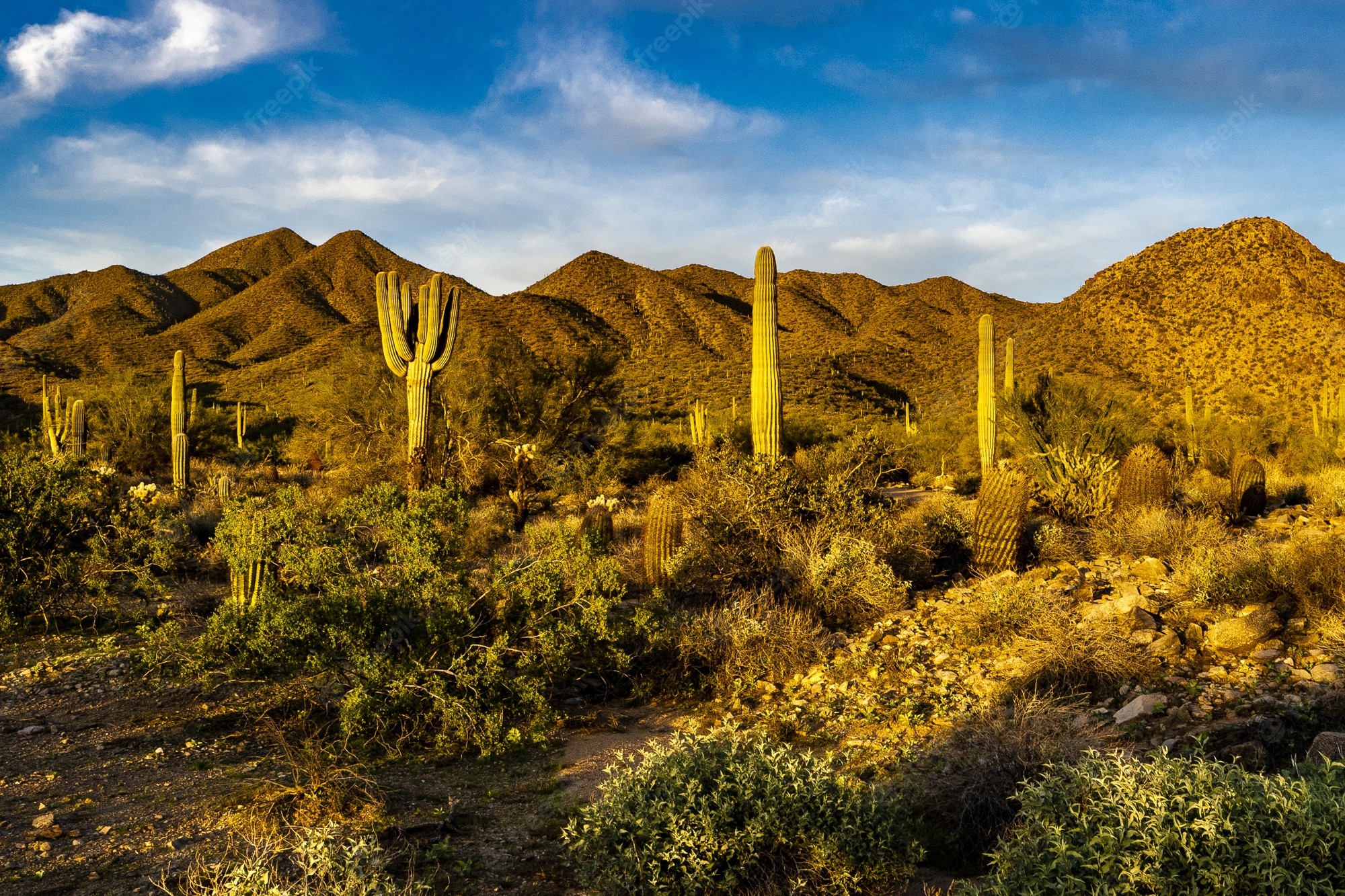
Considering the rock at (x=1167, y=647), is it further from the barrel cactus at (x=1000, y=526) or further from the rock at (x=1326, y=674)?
the barrel cactus at (x=1000, y=526)

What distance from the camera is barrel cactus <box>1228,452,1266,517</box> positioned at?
12.7m

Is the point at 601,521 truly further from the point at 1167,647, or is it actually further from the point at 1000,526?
the point at 1167,647

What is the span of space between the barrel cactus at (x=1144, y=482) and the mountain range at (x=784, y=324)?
17854mm

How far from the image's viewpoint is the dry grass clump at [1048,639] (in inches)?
239

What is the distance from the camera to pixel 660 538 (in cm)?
947

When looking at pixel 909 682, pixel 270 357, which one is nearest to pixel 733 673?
pixel 909 682

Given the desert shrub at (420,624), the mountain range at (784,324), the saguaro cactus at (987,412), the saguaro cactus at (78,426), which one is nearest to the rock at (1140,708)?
the desert shrub at (420,624)

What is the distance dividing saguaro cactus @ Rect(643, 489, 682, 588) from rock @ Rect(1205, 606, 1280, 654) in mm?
5043

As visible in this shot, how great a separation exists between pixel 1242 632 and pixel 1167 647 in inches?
22.2

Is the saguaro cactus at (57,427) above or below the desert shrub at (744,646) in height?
above

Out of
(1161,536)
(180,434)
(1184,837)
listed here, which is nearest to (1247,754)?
(1184,837)

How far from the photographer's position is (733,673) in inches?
280

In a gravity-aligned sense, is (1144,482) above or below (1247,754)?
above

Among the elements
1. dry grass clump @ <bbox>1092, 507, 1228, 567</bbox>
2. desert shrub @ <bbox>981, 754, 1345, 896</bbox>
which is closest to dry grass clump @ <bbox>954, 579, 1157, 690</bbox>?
dry grass clump @ <bbox>1092, 507, 1228, 567</bbox>
